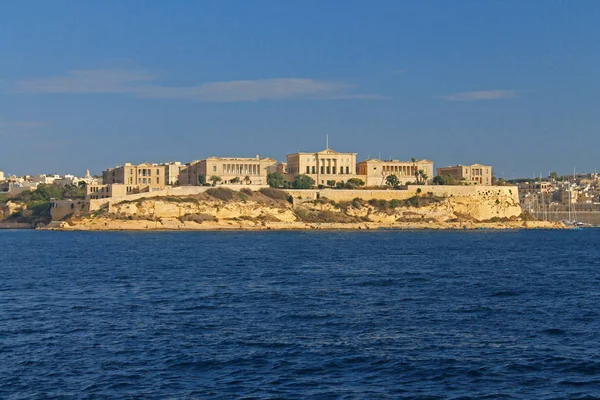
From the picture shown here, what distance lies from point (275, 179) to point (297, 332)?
311 ft

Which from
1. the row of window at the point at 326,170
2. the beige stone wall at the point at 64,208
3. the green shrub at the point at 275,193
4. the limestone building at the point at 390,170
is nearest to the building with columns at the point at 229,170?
the row of window at the point at 326,170

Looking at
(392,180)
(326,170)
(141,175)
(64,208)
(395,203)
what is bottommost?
(64,208)

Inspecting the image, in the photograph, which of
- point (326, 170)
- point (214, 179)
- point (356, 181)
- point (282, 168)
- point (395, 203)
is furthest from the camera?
point (282, 168)

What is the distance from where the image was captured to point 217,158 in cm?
11875

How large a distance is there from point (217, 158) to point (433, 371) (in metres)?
102

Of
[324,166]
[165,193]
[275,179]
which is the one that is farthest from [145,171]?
[324,166]

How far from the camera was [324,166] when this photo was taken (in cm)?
12519

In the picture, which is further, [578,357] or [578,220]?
[578,220]

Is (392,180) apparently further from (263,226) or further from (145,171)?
(145,171)

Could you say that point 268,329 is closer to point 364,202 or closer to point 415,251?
point 415,251

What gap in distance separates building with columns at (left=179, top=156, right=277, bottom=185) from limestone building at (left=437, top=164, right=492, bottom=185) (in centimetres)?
3163

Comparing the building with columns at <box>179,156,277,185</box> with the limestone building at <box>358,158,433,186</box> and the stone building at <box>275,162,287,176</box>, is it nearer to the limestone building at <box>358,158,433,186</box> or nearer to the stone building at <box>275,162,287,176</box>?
the stone building at <box>275,162,287,176</box>

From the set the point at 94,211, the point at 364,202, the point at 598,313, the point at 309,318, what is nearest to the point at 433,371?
the point at 309,318

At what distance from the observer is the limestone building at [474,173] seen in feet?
445
